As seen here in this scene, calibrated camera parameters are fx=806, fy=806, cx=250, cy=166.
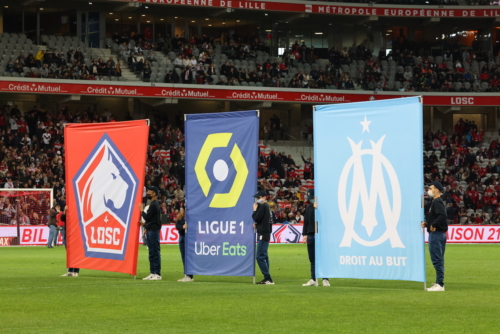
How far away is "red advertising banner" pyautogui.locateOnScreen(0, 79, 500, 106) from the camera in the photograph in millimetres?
43906

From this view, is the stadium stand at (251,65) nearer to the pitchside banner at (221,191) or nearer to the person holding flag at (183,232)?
the person holding flag at (183,232)

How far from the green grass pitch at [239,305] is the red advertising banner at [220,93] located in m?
26.4

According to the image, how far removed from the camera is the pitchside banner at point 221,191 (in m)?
16.0

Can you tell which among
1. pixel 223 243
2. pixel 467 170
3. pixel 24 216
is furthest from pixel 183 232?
pixel 467 170

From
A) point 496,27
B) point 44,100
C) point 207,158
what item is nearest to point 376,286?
point 207,158

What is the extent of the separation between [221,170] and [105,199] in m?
2.96

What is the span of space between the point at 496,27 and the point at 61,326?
54710mm

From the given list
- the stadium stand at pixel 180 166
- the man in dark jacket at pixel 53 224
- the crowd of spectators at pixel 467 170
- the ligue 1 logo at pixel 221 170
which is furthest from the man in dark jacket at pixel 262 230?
the crowd of spectators at pixel 467 170

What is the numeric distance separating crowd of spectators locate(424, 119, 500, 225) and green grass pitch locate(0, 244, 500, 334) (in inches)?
986

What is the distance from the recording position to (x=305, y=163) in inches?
1825

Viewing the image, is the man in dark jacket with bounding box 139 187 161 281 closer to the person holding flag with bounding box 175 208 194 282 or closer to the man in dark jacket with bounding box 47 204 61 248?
the person holding flag with bounding box 175 208 194 282

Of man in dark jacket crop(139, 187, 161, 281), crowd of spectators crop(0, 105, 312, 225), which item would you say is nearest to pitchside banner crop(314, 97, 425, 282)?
man in dark jacket crop(139, 187, 161, 281)

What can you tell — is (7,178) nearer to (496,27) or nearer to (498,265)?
(498,265)

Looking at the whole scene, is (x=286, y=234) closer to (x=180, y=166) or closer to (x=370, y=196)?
(x=180, y=166)
